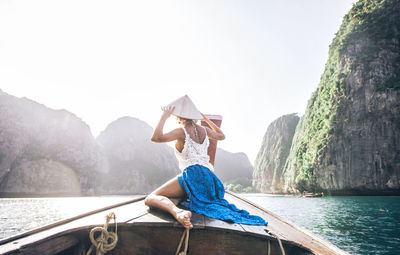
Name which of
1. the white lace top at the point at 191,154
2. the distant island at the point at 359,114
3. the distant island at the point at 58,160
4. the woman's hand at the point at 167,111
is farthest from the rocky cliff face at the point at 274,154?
the woman's hand at the point at 167,111

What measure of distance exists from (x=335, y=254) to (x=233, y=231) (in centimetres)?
76

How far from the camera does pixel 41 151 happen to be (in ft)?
201

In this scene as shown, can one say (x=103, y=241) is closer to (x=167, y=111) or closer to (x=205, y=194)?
(x=205, y=194)

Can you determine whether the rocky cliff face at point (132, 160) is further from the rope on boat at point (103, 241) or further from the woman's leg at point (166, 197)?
the rope on boat at point (103, 241)

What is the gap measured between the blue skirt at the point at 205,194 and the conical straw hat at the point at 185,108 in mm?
617

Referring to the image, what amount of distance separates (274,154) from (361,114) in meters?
51.6

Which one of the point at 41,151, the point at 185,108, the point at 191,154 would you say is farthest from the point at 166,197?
the point at 41,151

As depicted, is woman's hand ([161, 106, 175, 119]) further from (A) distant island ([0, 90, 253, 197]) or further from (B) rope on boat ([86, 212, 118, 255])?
(A) distant island ([0, 90, 253, 197])

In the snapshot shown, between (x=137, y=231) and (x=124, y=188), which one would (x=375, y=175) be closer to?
(x=137, y=231)

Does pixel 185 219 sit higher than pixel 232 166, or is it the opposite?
pixel 185 219

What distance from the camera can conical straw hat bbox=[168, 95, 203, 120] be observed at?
258 cm

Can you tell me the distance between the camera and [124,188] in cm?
8875

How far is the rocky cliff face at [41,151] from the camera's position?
54.6m

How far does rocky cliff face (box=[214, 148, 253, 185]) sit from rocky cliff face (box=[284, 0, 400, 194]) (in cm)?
10914
